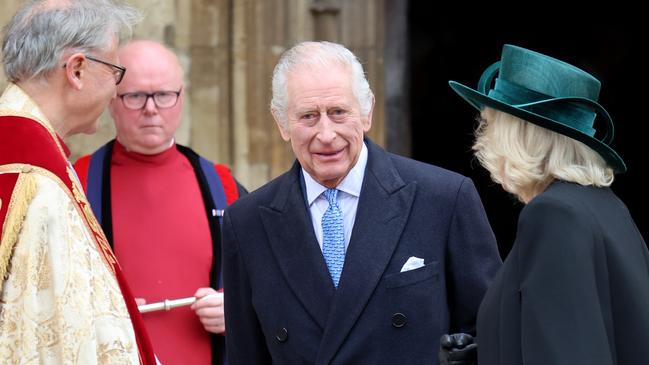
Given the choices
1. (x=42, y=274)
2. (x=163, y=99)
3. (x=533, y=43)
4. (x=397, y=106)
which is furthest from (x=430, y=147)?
(x=42, y=274)

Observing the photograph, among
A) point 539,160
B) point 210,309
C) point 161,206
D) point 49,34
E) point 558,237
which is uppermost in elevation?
point 49,34

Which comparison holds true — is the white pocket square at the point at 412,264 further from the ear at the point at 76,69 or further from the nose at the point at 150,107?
the nose at the point at 150,107

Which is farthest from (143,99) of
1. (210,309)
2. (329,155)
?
(329,155)

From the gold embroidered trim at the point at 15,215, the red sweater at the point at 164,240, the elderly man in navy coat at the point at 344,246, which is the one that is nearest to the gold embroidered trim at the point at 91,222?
the gold embroidered trim at the point at 15,215

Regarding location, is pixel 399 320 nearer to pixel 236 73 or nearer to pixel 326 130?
pixel 326 130

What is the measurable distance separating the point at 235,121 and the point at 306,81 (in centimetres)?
227

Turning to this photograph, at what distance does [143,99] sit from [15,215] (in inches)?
50.3

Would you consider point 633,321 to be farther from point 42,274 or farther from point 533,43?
point 533,43

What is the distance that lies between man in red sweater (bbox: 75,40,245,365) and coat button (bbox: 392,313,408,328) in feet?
2.92

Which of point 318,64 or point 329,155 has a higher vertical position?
point 318,64

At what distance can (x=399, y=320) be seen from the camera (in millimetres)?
3402

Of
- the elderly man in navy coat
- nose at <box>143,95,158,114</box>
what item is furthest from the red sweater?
the elderly man in navy coat

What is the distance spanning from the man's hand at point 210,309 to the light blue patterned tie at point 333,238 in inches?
26.9

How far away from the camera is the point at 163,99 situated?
14.4 feet
